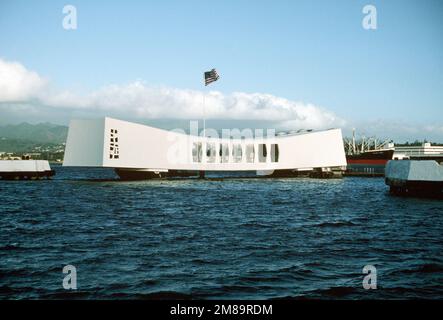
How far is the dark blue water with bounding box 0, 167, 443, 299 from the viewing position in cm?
1121

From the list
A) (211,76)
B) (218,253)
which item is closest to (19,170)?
(211,76)

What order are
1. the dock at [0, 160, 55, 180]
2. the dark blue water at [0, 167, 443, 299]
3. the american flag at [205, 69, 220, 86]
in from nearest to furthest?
the dark blue water at [0, 167, 443, 299], the american flag at [205, 69, 220, 86], the dock at [0, 160, 55, 180]

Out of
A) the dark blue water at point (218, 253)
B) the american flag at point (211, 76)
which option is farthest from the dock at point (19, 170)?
the dark blue water at point (218, 253)

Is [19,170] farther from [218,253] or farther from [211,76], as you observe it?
[218,253]

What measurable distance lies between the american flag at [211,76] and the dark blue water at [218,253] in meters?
37.1

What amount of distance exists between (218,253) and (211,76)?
50.1 m

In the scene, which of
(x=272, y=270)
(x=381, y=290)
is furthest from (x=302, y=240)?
(x=381, y=290)

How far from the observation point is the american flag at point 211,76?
62875mm

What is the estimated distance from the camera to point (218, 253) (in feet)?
49.9

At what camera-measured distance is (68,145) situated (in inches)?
2339

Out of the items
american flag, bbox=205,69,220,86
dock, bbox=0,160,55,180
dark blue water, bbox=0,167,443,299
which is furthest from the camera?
dock, bbox=0,160,55,180

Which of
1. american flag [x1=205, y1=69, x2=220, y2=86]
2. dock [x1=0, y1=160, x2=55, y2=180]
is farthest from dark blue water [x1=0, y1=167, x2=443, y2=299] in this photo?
dock [x1=0, y1=160, x2=55, y2=180]

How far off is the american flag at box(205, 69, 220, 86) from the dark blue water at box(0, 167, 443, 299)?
37.1 meters

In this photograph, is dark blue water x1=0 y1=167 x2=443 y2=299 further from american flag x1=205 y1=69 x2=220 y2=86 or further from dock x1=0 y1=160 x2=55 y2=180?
dock x1=0 y1=160 x2=55 y2=180
